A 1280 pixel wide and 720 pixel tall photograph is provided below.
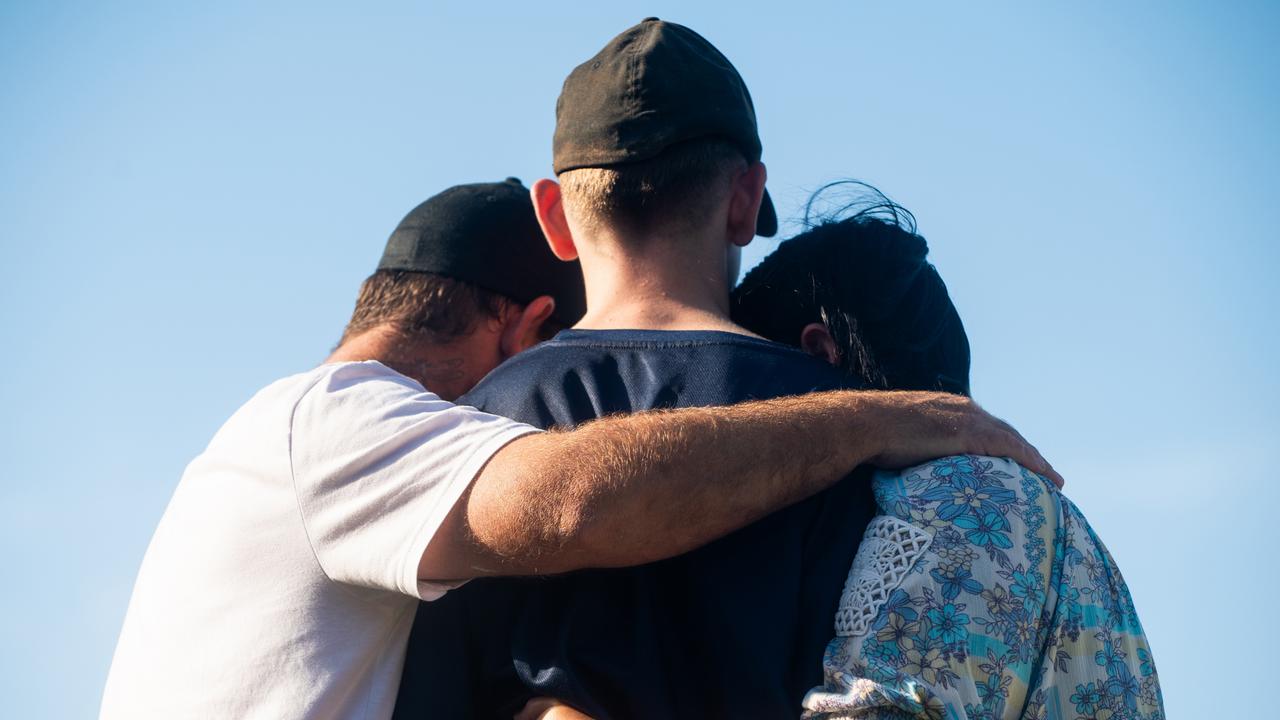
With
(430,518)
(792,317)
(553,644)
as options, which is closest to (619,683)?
(553,644)

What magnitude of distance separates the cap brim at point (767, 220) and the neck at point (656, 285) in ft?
1.03

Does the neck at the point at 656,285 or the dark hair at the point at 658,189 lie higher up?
the dark hair at the point at 658,189

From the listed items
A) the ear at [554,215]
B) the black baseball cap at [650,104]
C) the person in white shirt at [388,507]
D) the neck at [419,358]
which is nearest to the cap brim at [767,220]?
the black baseball cap at [650,104]

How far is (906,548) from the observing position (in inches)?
100

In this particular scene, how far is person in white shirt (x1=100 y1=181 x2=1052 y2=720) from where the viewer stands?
8.12ft

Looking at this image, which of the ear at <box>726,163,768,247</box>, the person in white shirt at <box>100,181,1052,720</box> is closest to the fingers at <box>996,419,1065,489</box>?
the person in white shirt at <box>100,181,1052,720</box>

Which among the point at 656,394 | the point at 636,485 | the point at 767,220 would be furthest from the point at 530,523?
the point at 767,220

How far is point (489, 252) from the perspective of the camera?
4.36 meters

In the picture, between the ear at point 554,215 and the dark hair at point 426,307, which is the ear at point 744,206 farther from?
the dark hair at point 426,307

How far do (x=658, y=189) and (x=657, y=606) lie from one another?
101 centimetres

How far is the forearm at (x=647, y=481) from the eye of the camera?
8.00 feet

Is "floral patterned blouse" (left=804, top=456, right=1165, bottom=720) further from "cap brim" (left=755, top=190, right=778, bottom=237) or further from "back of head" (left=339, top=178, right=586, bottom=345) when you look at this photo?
"back of head" (left=339, top=178, right=586, bottom=345)

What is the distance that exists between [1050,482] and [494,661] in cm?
122

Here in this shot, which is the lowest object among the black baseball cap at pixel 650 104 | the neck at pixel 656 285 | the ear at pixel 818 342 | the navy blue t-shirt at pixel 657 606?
the navy blue t-shirt at pixel 657 606
